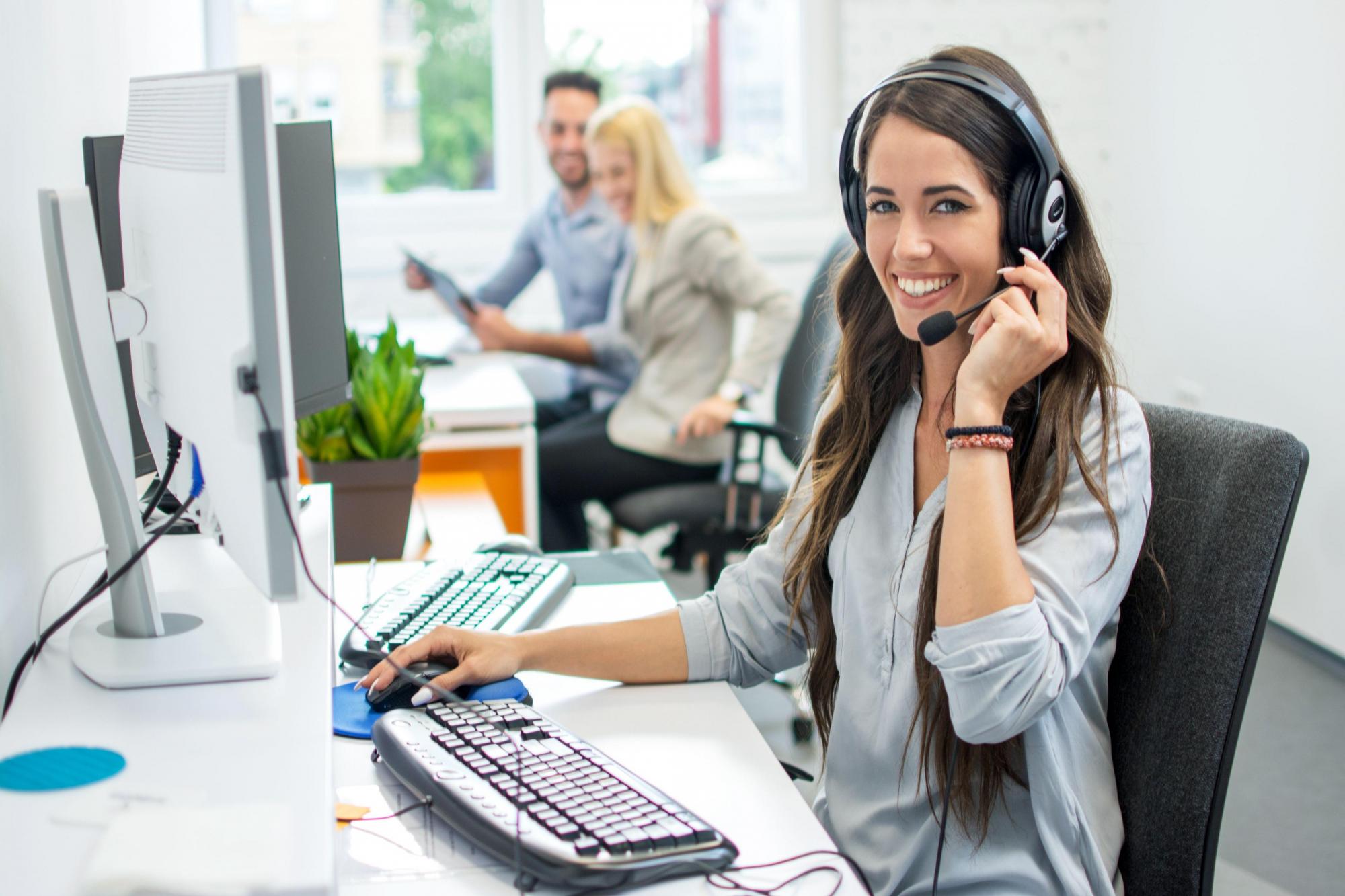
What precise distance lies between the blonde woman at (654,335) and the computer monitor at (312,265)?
1.29 m

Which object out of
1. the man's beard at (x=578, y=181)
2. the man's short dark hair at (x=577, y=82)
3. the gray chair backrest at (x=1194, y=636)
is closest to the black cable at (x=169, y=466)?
the gray chair backrest at (x=1194, y=636)

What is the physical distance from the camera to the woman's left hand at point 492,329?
3.01 m

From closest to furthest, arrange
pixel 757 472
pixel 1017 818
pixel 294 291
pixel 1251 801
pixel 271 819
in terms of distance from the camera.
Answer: pixel 271 819 < pixel 1017 818 < pixel 294 291 < pixel 1251 801 < pixel 757 472

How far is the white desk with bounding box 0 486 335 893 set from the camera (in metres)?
0.68

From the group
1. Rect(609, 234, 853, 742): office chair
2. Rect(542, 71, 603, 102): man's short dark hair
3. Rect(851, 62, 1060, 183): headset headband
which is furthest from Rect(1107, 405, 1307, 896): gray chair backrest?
Rect(542, 71, 603, 102): man's short dark hair

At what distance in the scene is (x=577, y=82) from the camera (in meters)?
3.47

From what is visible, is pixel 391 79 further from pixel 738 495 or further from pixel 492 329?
pixel 738 495

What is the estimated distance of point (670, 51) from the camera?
4340mm

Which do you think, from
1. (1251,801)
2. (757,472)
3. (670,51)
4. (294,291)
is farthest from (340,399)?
(670,51)

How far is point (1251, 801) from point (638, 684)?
5.36ft

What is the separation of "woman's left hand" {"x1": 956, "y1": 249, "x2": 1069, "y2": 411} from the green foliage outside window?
136 inches

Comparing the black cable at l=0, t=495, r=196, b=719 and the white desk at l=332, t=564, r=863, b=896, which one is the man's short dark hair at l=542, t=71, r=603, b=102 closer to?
the white desk at l=332, t=564, r=863, b=896

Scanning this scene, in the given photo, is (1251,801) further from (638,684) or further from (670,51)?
(670,51)

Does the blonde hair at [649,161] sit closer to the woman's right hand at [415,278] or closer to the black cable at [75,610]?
the woman's right hand at [415,278]
